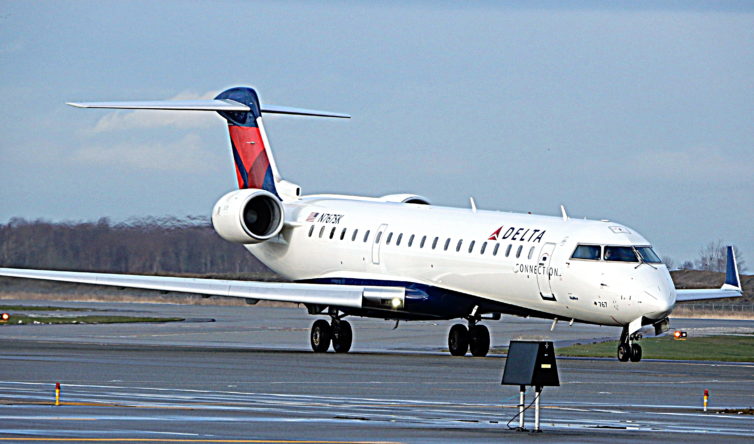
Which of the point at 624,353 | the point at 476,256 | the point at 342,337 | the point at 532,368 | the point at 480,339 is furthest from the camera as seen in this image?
the point at 342,337

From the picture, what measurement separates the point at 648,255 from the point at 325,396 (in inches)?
497

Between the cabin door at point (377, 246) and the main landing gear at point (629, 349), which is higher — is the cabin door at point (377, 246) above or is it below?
above

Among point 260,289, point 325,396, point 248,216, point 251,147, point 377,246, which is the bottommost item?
point 325,396

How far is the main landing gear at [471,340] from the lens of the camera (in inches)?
1384

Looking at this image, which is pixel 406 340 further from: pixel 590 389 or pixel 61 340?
pixel 590 389

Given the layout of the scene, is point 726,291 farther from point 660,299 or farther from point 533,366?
point 533,366

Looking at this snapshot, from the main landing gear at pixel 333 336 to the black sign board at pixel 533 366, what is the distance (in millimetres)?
19332

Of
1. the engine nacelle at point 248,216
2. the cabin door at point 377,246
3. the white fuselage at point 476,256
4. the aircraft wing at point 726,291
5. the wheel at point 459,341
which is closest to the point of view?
the white fuselage at point 476,256

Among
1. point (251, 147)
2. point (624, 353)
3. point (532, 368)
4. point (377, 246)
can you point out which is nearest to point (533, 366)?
point (532, 368)

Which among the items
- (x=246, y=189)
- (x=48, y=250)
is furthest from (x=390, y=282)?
(x=48, y=250)

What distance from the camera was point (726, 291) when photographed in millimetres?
37688

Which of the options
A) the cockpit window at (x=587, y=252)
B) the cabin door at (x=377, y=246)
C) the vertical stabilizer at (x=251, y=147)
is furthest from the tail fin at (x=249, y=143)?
the cockpit window at (x=587, y=252)

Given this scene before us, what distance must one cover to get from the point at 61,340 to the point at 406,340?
10.1 metres

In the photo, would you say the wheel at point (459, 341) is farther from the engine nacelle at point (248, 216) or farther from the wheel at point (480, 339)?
the engine nacelle at point (248, 216)
